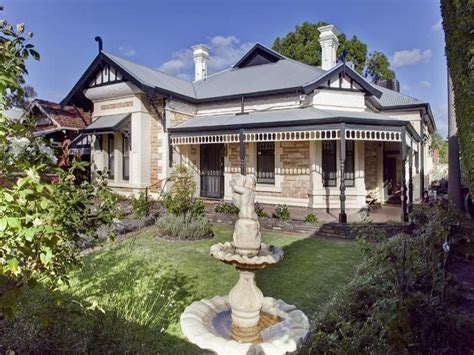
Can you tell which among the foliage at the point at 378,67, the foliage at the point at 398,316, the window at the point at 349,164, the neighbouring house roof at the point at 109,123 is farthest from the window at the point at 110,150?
the foliage at the point at 378,67

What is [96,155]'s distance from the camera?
16.1 metres

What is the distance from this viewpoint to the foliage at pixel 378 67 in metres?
33.7

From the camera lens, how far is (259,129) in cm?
1233

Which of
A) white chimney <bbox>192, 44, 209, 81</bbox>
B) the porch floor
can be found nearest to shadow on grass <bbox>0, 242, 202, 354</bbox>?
the porch floor

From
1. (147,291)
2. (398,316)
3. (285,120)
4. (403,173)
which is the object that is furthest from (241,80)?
(398,316)

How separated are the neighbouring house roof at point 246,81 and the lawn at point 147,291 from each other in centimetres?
693

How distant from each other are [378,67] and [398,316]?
1415 inches

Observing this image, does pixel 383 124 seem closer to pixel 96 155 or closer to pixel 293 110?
pixel 293 110

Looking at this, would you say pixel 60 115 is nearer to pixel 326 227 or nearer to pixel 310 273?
pixel 326 227

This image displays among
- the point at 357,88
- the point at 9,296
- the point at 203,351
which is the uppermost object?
the point at 357,88

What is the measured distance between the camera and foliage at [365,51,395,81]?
110 ft

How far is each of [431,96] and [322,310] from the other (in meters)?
18.0

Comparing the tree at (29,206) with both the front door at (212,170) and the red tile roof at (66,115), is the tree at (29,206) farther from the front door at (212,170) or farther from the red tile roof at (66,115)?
the red tile roof at (66,115)

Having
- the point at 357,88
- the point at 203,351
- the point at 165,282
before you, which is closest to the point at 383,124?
the point at 357,88
